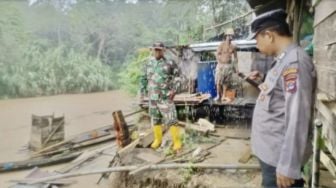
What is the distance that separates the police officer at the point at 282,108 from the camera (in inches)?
65.4

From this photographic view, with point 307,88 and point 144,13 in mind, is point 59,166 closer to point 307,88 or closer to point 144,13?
point 307,88

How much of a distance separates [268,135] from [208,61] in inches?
314

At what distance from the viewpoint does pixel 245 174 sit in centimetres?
496

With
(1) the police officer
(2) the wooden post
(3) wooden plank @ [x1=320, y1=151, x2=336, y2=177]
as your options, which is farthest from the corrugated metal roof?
(1) the police officer

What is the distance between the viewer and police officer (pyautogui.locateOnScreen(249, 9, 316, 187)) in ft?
5.45

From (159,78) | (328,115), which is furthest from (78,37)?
(328,115)

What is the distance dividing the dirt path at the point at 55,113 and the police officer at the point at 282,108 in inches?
267

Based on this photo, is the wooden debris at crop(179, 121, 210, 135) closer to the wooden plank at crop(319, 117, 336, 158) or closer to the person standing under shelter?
the person standing under shelter

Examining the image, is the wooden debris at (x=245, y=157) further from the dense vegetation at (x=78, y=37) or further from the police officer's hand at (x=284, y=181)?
the dense vegetation at (x=78, y=37)

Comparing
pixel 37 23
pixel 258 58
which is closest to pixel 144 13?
pixel 37 23

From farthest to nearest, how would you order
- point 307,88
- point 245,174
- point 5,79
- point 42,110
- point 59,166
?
point 5,79, point 42,110, point 59,166, point 245,174, point 307,88

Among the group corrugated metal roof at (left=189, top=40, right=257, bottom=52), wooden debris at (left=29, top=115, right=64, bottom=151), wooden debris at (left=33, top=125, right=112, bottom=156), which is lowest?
wooden debris at (left=33, top=125, right=112, bottom=156)

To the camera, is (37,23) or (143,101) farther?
(37,23)

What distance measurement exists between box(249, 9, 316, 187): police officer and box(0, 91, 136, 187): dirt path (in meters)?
6.79
